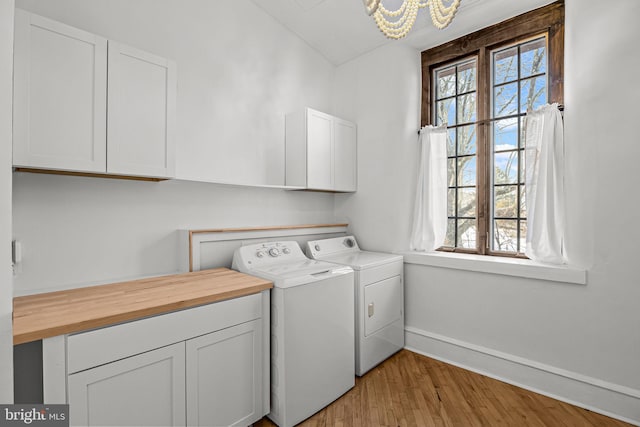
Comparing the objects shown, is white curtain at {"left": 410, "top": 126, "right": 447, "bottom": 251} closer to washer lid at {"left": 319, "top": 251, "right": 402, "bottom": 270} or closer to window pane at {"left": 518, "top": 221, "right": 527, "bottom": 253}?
washer lid at {"left": 319, "top": 251, "right": 402, "bottom": 270}

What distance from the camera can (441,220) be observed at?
275 centimetres

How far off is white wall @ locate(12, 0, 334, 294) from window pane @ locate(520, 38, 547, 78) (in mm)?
1814

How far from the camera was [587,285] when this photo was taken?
6.23 ft

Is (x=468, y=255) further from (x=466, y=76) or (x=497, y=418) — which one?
(x=466, y=76)

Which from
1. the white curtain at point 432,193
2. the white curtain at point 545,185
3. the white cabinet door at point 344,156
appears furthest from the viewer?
the white cabinet door at point 344,156

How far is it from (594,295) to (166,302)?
2457mm

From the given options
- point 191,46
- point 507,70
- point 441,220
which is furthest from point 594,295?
point 191,46

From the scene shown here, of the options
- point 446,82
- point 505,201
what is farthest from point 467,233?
point 446,82

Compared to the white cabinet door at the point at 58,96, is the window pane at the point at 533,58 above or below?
above

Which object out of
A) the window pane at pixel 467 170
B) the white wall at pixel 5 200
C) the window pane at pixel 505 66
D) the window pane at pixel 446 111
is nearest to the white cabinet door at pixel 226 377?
the white wall at pixel 5 200

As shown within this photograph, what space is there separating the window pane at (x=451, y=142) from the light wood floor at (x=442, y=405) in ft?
6.12

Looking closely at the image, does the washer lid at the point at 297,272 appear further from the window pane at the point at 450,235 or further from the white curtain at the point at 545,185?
the white curtain at the point at 545,185

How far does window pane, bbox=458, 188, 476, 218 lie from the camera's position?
8.79 ft

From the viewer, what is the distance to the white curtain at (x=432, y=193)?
274 cm
